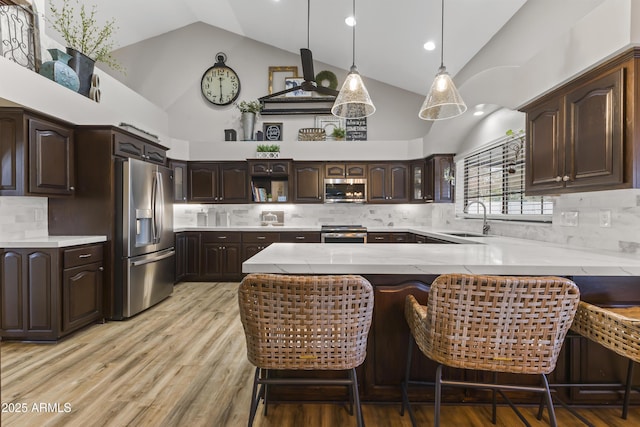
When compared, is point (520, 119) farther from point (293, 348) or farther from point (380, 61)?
point (293, 348)

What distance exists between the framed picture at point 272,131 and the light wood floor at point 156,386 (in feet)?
11.5

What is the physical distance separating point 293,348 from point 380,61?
15.2ft

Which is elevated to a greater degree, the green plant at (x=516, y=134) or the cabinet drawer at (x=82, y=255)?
the green plant at (x=516, y=134)

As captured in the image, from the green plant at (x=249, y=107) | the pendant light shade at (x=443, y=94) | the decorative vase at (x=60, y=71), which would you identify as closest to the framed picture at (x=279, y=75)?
the green plant at (x=249, y=107)

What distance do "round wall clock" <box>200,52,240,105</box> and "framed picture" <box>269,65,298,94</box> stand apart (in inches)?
23.6

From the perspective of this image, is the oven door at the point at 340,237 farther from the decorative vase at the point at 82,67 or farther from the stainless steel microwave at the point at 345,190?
the decorative vase at the point at 82,67

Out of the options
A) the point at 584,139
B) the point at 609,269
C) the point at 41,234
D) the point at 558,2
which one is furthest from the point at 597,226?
the point at 41,234

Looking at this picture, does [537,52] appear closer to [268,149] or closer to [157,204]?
[268,149]

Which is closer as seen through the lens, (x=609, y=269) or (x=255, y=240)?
(x=609, y=269)

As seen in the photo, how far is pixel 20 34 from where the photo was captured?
310 cm

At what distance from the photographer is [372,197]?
221 inches

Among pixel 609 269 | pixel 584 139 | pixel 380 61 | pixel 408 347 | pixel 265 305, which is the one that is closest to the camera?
pixel 265 305

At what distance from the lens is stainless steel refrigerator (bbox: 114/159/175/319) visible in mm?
3471

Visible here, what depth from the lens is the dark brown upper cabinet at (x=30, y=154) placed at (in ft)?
9.37
